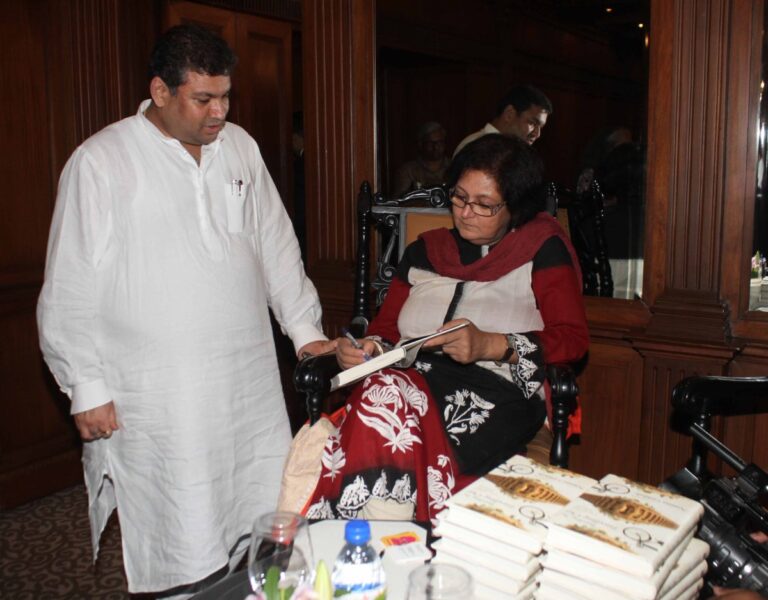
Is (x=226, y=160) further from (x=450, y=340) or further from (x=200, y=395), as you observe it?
(x=450, y=340)

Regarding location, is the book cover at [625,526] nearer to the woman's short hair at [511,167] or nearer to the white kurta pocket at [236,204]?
the woman's short hair at [511,167]

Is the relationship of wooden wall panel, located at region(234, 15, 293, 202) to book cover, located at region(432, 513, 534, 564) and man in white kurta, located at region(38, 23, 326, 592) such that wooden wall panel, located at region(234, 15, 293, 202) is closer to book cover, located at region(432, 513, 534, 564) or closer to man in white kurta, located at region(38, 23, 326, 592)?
man in white kurta, located at region(38, 23, 326, 592)

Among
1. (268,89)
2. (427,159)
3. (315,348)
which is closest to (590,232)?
(427,159)

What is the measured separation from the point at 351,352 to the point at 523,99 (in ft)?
4.71

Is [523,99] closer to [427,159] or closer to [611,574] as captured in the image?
[427,159]

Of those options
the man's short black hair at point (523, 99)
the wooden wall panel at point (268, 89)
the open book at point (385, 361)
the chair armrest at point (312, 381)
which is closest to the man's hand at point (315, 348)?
the chair armrest at point (312, 381)

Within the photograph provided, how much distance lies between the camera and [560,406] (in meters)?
2.01

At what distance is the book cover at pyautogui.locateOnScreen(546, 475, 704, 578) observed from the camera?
111 centimetres

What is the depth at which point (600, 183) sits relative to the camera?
9.17 ft

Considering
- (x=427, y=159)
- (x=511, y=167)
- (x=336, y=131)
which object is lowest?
(x=511, y=167)

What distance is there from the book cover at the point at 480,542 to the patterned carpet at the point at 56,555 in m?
1.68

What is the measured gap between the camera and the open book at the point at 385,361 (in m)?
1.81

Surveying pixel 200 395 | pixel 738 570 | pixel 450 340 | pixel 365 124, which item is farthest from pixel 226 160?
pixel 738 570

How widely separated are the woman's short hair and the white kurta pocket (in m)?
0.60
